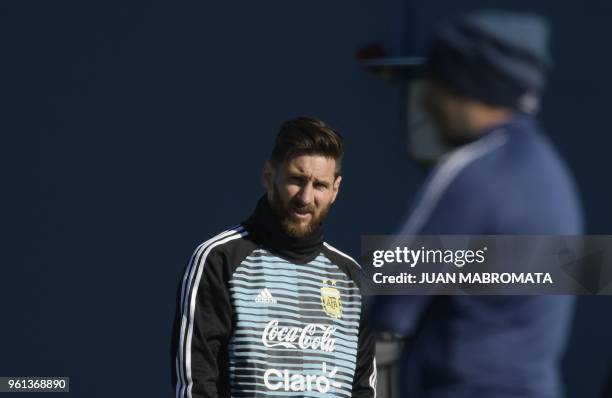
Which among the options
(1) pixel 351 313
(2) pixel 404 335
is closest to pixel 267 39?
(1) pixel 351 313

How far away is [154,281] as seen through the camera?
5965 mm

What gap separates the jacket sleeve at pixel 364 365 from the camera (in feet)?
11.6

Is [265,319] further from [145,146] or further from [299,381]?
[145,146]

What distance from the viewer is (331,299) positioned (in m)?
3.47

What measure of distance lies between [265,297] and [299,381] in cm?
24

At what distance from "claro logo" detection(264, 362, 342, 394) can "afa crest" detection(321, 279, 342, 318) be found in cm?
15

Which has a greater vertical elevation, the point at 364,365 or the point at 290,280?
the point at 290,280

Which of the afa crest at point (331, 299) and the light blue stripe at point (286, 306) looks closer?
the light blue stripe at point (286, 306)

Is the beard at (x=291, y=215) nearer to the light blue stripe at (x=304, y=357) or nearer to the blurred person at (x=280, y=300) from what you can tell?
the blurred person at (x=280, y=300)

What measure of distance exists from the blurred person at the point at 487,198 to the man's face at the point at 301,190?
125 centimetres

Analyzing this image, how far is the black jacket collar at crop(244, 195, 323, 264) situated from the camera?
11.2 ft

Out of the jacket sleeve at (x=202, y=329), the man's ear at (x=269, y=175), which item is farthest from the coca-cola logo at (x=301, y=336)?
the man's ear at (x=269, y=175)

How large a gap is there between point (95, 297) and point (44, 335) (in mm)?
306

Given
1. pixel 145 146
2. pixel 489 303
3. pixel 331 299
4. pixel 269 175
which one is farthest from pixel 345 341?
pixel 145 146
